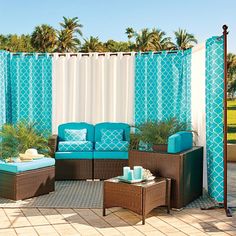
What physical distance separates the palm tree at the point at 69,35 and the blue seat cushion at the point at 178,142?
2631 centimetres

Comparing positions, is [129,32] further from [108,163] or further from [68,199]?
[68,199]

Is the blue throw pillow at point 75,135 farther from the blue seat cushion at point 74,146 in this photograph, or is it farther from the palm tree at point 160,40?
the palm tree at point 160,40

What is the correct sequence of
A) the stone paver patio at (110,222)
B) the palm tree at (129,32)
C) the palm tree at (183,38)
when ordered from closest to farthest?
the stone paver patio at (110,222) < the palm tree at (183,38) < the palm tree at (129,32)

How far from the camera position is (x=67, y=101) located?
28.2ft

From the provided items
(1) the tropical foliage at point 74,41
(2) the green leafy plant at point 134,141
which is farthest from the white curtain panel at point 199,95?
(1) the tropical foliage at point 74,41

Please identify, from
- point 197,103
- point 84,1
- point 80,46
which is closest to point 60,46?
point 80,46

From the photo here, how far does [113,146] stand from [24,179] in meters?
2.03

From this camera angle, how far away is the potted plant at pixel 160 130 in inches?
282

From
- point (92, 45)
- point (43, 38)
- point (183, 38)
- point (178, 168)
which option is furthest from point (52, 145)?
point (92, 45)

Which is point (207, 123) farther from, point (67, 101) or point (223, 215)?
point (67, 101)

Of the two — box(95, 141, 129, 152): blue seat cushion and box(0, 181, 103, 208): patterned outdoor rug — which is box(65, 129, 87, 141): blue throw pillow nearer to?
box(95, 141, 129, 152): blue seat cushion

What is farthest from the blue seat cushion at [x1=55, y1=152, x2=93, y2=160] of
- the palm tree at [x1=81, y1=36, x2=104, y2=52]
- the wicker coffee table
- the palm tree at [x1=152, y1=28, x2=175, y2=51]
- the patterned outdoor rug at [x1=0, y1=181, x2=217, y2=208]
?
the palm tree at [x1=81, y1=36, x2=104, y2=52]

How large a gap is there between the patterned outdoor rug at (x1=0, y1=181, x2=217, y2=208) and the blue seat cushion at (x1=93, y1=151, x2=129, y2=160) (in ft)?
2.12

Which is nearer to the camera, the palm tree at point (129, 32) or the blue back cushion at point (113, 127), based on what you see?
the blue back cushion at point (113, 127)
